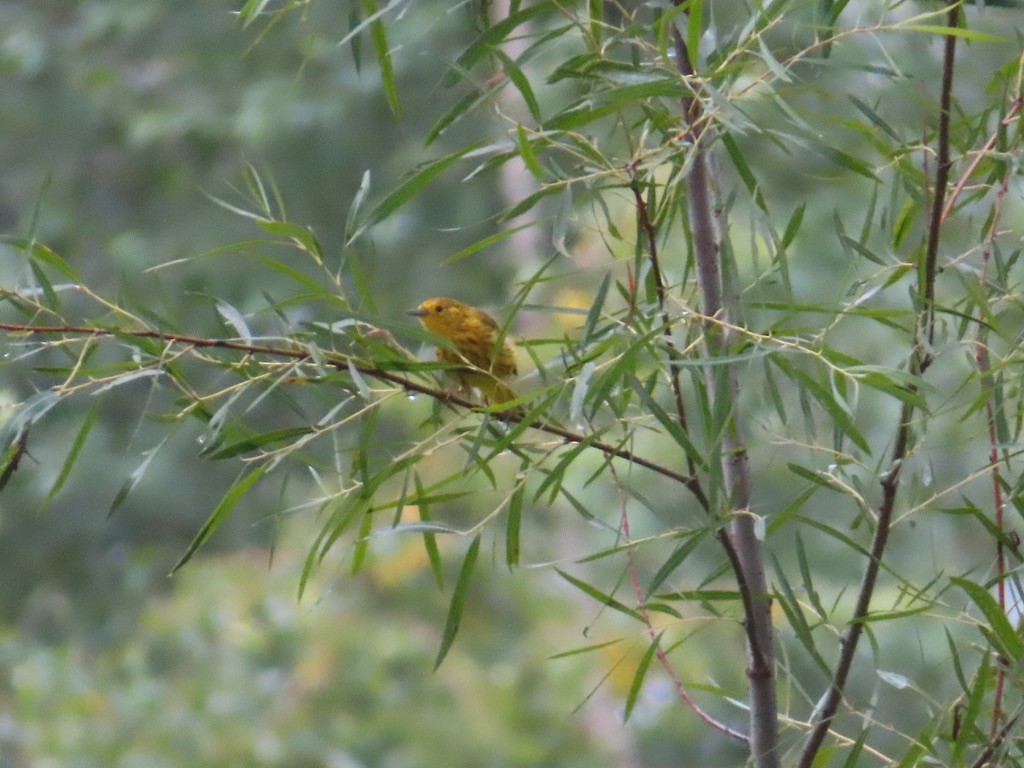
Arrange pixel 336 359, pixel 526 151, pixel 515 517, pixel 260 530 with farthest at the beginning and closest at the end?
pixel 260 530 < pixel 515 517 < pixel 336 359 < pixel 526 151

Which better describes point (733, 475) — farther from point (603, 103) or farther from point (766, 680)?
point (603, 103)

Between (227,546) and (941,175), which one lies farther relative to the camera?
(227,546)

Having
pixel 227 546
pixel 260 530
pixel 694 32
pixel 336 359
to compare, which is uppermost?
pixel 694 32

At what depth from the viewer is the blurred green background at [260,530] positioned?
151 inches

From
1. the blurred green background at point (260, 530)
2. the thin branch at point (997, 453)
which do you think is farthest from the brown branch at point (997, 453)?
the blurred green background at point (260, 530)

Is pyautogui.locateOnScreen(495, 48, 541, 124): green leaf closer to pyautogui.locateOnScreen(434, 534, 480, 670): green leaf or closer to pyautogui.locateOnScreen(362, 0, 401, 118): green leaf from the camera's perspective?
pyautogui.locateOnScreen(362, 0, 401, 118): green leaf

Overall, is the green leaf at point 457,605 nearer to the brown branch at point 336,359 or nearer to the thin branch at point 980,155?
the brown branch at point 336,359

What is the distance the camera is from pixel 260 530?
3973 mm

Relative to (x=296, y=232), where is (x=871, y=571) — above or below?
below

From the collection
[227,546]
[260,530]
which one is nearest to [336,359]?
[260,530]

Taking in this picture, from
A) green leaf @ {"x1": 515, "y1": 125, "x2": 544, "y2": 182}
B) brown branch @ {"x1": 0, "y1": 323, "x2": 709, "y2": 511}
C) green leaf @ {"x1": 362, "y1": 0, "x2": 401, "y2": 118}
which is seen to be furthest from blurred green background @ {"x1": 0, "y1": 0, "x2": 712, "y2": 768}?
green leaf @ {"x1": 515, "y1": 125, "x2": 544, "y2": 182}

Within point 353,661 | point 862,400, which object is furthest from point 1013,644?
point 353,661

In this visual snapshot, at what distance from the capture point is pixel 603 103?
0.93 m

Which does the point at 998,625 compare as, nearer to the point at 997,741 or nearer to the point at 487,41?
the point at 997,741
